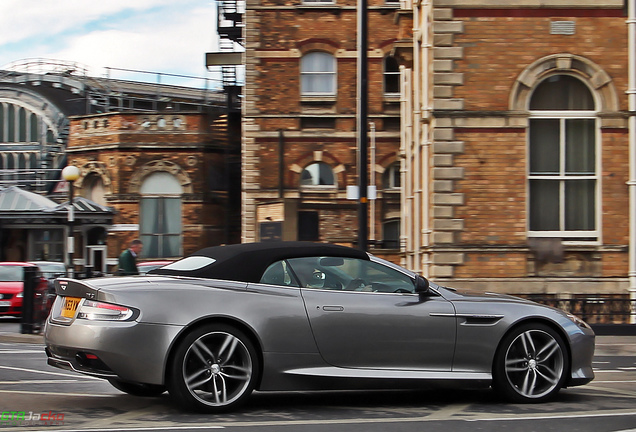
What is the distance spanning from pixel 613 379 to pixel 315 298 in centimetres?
421

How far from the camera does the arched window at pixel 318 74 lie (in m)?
33.2

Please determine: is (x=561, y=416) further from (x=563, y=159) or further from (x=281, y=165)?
(x=281, y=165)

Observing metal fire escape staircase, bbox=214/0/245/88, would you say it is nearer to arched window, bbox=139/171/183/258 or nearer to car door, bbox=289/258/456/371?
arched window, bbox=139/171/183/258

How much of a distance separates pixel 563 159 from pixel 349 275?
10662 mm

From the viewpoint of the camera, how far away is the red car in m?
17.2

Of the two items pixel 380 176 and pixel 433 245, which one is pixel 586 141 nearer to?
pixel 433 245

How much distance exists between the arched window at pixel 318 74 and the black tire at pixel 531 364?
83.6 feet

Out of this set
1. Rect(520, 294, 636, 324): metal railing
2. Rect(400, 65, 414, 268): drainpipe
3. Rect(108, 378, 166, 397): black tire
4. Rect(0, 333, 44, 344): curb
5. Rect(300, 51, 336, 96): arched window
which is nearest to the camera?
Rect(108, 378, 166, 397): black tire

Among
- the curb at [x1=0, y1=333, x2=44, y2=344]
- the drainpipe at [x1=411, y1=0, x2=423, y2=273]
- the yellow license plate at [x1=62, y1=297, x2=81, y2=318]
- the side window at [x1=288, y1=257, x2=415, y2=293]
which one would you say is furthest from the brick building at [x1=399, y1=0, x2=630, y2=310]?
the yellow license plate at [x1=62, y1=297, x2=81, y2=318]

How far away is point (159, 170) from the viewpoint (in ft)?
124

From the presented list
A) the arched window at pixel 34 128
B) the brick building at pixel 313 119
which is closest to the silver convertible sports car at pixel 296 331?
the brick building at pixel 313 119

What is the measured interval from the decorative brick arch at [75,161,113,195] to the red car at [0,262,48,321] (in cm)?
1346

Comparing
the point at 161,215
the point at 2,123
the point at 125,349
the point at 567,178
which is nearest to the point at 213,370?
the point at 125,349

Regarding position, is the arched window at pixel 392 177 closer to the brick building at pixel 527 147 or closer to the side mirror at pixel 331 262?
the brick building at pixel 527 147
